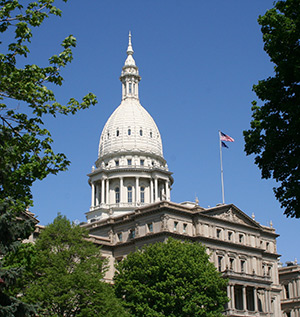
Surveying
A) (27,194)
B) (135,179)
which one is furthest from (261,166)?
(135,179)

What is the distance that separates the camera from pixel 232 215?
94.2m

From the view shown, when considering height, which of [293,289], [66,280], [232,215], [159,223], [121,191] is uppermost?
[121,191]

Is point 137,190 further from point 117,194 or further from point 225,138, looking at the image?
point 225,138

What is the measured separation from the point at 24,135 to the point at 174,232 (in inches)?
2317

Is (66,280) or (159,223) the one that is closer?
(66,280)

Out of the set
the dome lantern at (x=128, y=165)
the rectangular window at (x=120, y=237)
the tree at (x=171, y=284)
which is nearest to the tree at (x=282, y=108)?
the tree at (x=171, y=284)

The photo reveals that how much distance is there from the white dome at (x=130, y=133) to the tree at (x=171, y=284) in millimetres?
55958

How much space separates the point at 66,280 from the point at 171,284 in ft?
50.5

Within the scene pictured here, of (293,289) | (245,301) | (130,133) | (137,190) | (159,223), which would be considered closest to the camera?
(245,301)

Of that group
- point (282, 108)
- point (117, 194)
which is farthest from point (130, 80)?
point (282, 108)

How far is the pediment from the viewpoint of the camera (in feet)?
299

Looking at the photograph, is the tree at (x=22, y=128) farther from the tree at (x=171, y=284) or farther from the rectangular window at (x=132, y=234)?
the rectangular window at (x=132, y=234)

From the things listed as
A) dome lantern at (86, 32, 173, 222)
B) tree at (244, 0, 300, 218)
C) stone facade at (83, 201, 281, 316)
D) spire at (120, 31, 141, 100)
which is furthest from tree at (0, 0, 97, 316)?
spire at (120, 31, 141, 100)

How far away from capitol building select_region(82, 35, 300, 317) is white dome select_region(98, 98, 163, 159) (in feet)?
0.74
